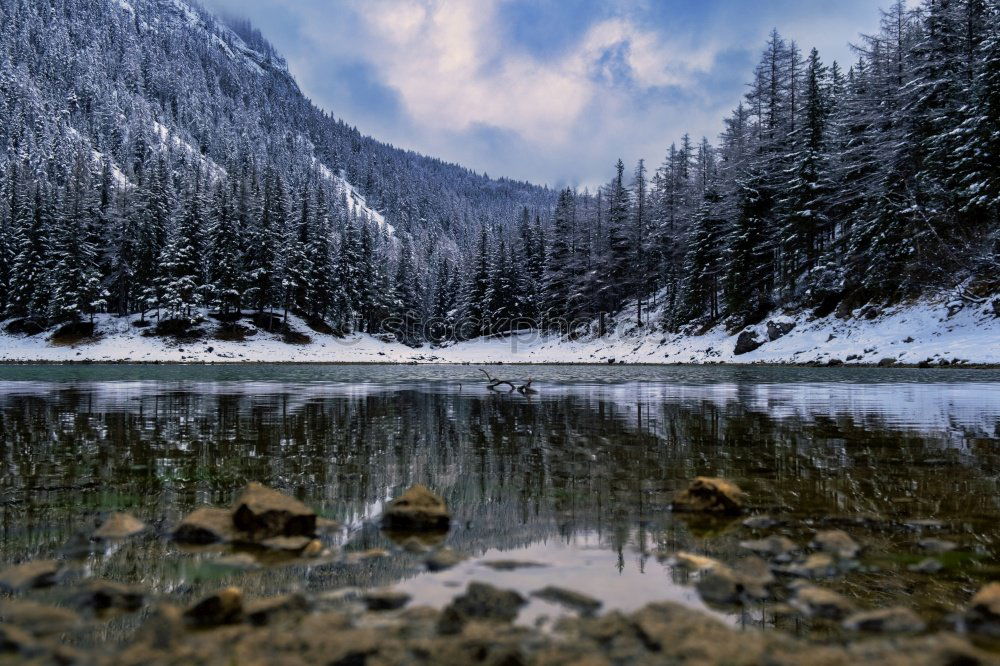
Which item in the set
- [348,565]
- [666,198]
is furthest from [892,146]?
[348,565]

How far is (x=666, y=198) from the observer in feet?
215

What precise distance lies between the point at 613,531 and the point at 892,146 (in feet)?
141

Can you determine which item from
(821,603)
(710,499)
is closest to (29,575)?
(821,603)

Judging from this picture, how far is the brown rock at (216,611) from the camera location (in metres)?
2.46

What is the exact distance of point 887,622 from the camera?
2486mm

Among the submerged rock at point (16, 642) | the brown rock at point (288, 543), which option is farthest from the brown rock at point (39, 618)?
the brown rock at point (288, 543)

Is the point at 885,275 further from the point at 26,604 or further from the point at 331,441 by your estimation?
the point at 26,604

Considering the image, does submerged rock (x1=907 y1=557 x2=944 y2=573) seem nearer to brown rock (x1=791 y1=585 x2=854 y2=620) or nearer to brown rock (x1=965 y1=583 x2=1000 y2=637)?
brown rock (x1=965 y1=583 x2=1000 y2=637)

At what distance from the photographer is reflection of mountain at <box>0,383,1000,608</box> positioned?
4.30 m

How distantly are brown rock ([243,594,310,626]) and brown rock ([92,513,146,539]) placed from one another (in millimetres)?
1859

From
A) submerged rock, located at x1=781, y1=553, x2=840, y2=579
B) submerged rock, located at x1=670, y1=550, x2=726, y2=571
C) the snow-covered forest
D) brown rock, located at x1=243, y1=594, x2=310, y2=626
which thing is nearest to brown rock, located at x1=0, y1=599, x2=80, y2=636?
brown rock, located at x1=243, y1=594, x2=310, y2=626

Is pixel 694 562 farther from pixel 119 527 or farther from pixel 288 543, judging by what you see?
pixel 119 527

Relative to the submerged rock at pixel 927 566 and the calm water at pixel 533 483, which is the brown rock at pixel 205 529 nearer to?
the calm water at pixel 533 483

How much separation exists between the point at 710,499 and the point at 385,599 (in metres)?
3.00
